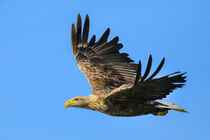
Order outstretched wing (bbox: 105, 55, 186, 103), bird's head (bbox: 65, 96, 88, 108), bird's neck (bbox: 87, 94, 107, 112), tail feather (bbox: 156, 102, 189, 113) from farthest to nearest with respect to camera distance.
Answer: bird's head (bbox: 65, 96, 88, 108), bird's neck (bbox: 87, 94, 107, 112), tail feather (bbox: 156, 102, 189, 113), outstretched wing (bbox: 105, 55, 186, 103)

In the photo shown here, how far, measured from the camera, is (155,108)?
8.53 metres

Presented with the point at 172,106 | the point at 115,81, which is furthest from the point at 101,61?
the point at 172,106

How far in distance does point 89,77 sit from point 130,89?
2466 millimetres

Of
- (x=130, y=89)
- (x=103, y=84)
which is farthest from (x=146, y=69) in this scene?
(x=103, y=84)

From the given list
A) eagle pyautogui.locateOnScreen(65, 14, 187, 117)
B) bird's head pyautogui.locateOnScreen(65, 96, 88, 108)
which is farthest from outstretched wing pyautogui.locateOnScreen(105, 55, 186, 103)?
bird's head pyautogui.locateOnScreen(65, 96, 88, 108)

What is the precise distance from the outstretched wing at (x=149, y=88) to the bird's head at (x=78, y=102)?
84 centimetres

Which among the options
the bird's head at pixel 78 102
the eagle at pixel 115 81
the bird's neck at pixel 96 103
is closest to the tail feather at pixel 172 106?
the eagle at pixel 115 81

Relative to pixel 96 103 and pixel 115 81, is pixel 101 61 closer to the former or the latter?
pixel 115 81

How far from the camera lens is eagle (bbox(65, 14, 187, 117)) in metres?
7.56

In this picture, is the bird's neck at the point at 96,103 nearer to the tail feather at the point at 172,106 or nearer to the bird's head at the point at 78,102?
the bird's head at the point at 78,102

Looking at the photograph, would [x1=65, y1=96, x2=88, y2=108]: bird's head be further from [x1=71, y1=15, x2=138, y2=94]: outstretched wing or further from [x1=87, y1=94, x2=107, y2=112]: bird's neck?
[x1=71, y1=15, x2=138, y2=94]: outstretched wing

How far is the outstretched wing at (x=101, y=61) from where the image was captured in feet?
31.6

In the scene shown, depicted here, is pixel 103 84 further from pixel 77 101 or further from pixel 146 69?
pixel 146 69

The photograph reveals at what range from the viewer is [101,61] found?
33.8ft
